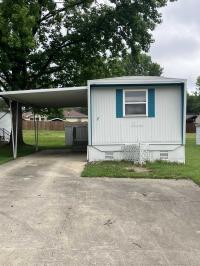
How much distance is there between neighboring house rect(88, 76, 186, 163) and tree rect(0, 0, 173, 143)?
6944mm

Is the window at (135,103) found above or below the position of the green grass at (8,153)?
above

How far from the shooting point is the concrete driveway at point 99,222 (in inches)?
206

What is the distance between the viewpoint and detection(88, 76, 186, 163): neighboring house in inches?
594

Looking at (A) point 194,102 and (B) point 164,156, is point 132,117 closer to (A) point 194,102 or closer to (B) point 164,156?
(B) point 164,156

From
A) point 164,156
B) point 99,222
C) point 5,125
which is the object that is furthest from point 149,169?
point 5,125

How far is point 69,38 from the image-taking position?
24.7 meters

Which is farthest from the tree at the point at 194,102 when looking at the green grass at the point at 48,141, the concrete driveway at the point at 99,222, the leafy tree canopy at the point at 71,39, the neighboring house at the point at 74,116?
the concrete driveway at the point at 99,222

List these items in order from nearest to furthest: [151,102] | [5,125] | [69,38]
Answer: [151,102]
[69,38]
[5,125]

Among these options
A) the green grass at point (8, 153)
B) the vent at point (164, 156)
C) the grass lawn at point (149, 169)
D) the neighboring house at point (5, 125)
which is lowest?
the green grass at point (8, 153)

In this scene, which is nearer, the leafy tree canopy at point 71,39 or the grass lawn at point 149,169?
the grass lawn at point 149,169

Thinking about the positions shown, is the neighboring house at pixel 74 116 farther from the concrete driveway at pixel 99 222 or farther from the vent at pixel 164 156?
the concrete driveway at pixel 99 222

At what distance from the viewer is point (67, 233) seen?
6.14 metres

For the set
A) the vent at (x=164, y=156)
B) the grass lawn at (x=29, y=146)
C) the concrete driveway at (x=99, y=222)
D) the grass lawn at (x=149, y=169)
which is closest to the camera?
the concrete driveway at (x=99, y=222)

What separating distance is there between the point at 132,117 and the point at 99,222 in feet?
28.3
